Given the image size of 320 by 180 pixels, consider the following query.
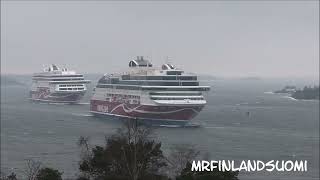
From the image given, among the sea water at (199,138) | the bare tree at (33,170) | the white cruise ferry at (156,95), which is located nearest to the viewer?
the bare tree at (33,170)

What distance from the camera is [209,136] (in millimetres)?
50250

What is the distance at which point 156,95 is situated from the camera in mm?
55312

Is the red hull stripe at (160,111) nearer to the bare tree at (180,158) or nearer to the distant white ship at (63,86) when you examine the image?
the bare tree at (180,158)

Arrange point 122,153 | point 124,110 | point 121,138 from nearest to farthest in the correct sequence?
point 122,153
point 121,138
point 124,110

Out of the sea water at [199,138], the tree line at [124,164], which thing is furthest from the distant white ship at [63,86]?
the tree line at [124,164]

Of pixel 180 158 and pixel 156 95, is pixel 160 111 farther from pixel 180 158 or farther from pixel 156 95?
pixel 180 158

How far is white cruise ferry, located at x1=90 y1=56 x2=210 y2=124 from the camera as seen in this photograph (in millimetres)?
53938

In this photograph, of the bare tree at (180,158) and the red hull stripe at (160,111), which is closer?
the bare tree at (180,158)

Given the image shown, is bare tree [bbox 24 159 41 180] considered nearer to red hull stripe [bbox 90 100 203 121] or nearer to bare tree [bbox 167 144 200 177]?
bare tree [bbox 167 144 200 177]

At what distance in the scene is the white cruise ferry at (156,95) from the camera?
177 ft

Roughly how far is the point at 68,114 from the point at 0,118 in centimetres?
821

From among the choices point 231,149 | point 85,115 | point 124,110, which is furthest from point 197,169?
point 85,115

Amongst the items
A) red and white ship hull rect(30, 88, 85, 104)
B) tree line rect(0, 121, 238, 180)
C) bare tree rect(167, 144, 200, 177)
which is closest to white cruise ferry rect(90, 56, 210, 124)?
bare tree rect(167, 144, 200, 177)

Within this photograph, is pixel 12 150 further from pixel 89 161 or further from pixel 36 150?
pixel 89 161
